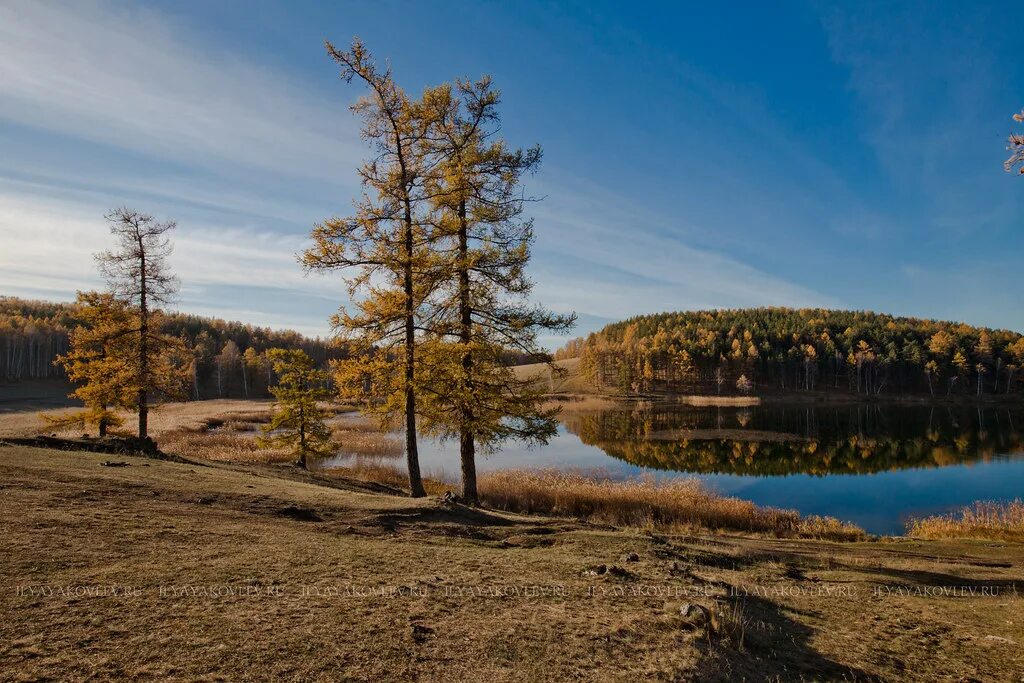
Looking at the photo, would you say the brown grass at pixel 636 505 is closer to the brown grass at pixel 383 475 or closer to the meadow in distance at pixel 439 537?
the meadow in distance at pixel 439 537

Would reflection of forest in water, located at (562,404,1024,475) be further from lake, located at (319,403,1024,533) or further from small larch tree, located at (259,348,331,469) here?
small larch tree, located at (259,348,331,469)

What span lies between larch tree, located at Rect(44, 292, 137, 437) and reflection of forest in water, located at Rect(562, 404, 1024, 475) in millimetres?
35505

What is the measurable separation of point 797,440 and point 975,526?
118 feet

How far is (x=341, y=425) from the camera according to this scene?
61500 mm

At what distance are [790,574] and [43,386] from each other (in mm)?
145232

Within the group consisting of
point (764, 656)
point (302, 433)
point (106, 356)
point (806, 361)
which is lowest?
point (302, 433)

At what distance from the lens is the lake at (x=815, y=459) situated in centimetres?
2938

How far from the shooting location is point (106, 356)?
94.4ft

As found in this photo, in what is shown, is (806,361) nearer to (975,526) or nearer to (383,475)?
(975,526)

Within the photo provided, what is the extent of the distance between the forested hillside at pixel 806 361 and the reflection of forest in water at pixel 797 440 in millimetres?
45078


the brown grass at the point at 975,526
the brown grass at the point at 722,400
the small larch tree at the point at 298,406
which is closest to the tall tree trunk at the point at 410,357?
the small larch tree at the point at 298,406

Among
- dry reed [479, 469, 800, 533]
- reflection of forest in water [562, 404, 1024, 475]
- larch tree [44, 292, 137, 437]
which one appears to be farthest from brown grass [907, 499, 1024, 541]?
larch tree [44, 292, 137, 437]

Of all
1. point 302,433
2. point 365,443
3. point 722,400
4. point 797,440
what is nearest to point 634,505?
point 302,433

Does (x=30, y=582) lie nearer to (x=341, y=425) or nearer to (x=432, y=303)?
(x=432, y=303)
